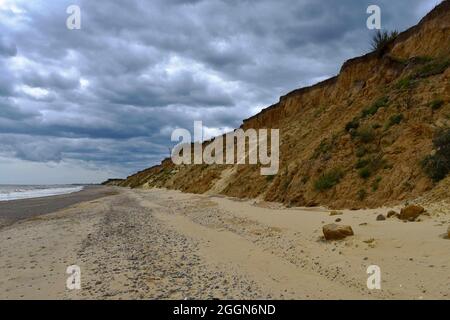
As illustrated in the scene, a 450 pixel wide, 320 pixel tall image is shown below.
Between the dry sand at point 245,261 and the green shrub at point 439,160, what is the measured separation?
191 cm

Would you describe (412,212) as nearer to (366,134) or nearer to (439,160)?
(439,160)

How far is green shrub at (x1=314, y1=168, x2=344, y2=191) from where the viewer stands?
1579cm

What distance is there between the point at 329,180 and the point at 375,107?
508 centimetres

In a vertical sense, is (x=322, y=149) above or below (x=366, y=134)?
below

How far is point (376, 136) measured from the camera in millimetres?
16406

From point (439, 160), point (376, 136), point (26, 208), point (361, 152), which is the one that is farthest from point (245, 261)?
point (26, 208)

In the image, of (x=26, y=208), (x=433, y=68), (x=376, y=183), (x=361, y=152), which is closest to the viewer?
(x=376, y=183)

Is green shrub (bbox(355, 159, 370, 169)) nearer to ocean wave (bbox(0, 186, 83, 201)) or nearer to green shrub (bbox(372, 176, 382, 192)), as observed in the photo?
green shrub (bbox(372, 176, 382, 192))

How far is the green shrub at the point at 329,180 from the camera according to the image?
15789 millimetres

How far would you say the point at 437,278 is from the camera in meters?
5.95

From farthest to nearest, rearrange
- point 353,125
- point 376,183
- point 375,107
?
point 375,107
point 353,125
point 376,183

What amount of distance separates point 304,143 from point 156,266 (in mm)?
17049

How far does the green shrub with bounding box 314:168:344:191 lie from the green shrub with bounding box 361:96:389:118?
3987 mm
